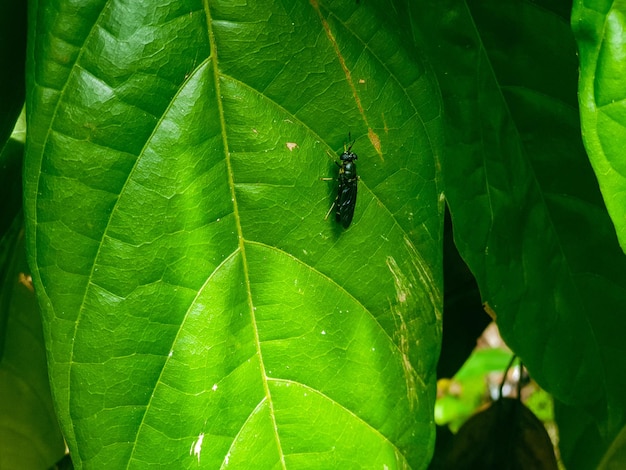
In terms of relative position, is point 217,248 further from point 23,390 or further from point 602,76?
point 23,390

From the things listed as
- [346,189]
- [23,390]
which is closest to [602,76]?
[346,189]

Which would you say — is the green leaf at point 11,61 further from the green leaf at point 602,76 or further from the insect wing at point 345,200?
the green leaf at point 602,76

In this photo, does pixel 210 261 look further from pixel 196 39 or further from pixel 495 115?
pixel 495 115

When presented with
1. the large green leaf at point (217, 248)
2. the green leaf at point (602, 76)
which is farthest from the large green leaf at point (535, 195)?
the green leaf at point (602, 76)

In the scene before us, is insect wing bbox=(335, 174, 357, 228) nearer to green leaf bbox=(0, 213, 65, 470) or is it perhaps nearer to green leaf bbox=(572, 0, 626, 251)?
green leaf bbox=(572, 0, 626, 251)

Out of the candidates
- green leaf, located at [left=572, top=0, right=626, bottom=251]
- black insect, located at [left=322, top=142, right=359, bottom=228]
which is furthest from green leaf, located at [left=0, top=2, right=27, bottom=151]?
green leaf, located at [left=572, top=0, right=626, bottom=251]
